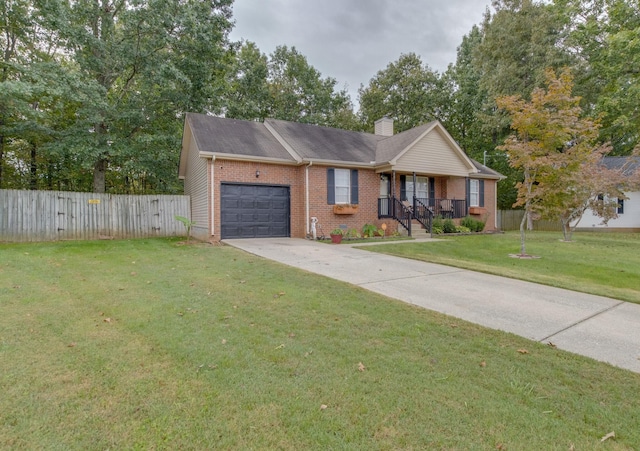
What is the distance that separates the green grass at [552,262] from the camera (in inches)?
235

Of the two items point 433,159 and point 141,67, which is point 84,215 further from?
point 433,159

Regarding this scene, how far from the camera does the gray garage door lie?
39.8ft

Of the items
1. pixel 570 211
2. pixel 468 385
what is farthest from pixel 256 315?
pixel 570 211

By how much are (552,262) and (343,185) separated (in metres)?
7.75

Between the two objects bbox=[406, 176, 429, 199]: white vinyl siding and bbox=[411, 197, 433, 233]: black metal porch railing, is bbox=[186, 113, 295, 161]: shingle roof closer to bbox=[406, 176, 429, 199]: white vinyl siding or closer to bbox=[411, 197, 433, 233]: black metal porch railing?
bbox=[411, 197, 433, 233]: black metal porch railing

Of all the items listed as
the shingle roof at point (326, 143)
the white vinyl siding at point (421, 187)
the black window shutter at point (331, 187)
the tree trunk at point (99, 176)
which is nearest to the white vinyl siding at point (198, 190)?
the shingle roof at point (326, 143)

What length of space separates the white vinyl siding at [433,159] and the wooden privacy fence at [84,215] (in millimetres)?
9741

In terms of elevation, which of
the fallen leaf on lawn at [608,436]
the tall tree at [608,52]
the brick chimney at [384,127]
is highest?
the tall tree at [608,52]

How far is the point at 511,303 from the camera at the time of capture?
466cm

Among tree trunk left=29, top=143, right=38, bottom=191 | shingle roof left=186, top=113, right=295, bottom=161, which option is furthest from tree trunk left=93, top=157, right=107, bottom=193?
shingle roof left=186, top=113, right=295, bottom=161

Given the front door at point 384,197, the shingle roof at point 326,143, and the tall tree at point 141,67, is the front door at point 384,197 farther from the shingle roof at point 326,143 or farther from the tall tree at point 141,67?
the tall tree at point 141,67

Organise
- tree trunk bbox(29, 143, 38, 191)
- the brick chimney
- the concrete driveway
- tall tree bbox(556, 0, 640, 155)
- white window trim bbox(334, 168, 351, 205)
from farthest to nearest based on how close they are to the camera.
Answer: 1. the brick chimney
2. tree trunk bbox(29, 143, 38, 191)
3. tall tree bbox(556, 0, 640, 155)
4. white window trim bbox(334, 168, 351, 205)
5. the concrete driveway

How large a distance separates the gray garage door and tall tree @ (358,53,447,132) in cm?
1830

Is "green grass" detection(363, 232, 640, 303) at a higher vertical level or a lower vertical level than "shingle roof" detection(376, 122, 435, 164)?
lower
